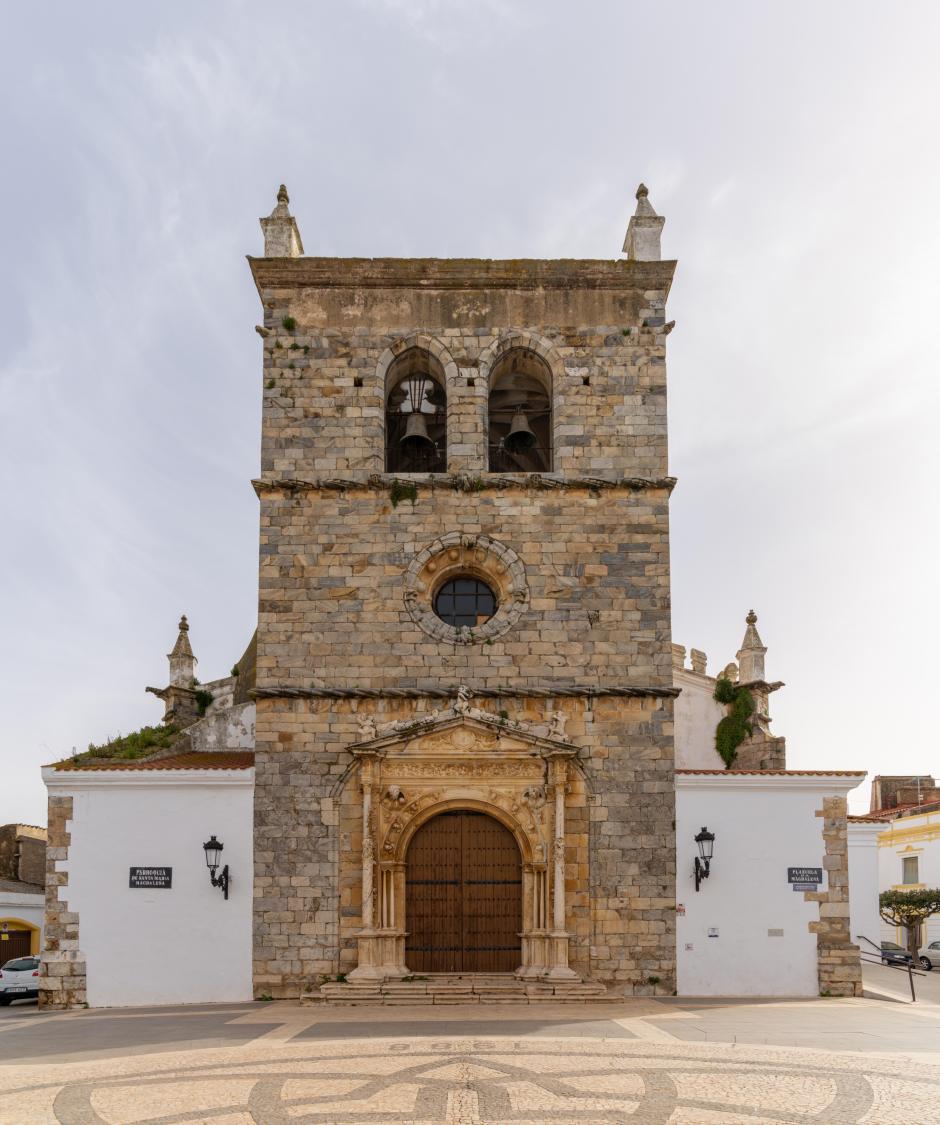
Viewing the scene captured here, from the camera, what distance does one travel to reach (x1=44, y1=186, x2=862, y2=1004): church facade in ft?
47.5

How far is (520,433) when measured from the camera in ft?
54.3

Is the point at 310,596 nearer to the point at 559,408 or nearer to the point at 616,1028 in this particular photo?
the point at 559,408

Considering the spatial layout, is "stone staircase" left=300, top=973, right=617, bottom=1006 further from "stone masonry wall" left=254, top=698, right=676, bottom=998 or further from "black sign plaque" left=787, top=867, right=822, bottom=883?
"black sign plaque" left=787, top=867, right=822, bottom=883

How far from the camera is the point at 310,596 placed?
609 inches

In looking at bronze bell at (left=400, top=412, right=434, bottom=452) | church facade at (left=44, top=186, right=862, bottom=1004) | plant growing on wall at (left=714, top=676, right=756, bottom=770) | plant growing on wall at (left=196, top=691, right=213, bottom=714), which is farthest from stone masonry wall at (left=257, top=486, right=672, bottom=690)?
plant growing on wall at (left=196, top=691, right=213, bottom=714)

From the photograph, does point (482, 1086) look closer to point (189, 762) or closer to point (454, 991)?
point (454, 991)

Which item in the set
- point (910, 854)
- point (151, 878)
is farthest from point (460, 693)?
point (910, 854)

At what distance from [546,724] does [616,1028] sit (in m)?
4.63

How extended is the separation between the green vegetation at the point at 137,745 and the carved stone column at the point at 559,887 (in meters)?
6.71

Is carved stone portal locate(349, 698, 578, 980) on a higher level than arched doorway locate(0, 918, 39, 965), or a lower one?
higher

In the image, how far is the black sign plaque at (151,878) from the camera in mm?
14641

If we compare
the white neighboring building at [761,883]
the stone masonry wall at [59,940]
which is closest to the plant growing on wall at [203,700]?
the stone masonry wall at [59,940]

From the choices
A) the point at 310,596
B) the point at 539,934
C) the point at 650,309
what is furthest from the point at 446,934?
the point at 650,309

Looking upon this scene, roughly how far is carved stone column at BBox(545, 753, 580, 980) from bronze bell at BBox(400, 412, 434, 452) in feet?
17.1
